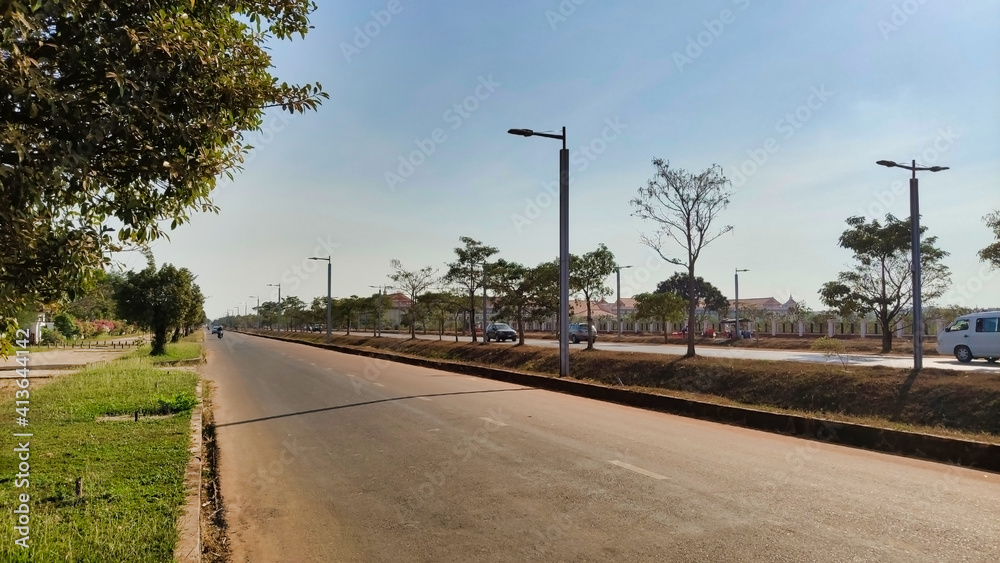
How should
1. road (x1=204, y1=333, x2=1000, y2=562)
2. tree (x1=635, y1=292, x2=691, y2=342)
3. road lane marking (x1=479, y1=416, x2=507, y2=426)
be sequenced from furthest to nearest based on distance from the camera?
tree (x1=635, y1=292, x2=691, y2=342) < road lane marking (x1=479, y1=416, x2=507, y2=426) < road (x1=204, y1=333, x2=1000, y2=562)

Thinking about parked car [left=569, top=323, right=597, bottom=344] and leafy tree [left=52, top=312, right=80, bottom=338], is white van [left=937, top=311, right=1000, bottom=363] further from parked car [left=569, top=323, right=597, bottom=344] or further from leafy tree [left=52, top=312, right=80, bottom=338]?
leafy tree [left=52, top=312, right=80, bottom=338]

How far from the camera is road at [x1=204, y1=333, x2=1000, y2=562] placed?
15.4 feet

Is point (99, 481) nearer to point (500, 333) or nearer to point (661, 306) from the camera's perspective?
point (500, 333)

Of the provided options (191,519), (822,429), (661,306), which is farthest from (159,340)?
(822,429)

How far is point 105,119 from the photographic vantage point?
374 cm

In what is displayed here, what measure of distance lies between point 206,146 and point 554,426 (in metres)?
6.99

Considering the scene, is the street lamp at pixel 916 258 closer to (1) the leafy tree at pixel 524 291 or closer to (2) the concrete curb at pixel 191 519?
(2) the concrete curb at pixel 191 519

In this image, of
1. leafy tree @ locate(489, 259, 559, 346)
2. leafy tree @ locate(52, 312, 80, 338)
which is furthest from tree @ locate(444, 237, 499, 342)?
leafy tree @ locate(52, 312, 80, 338)

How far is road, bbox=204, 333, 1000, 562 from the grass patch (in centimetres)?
256

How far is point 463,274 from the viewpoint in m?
33.9

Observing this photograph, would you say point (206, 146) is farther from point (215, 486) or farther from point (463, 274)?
point (463, 274)

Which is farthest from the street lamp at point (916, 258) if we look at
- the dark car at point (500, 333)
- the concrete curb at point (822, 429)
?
the dark car at point (500, 333)

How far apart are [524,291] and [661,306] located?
1420 cm

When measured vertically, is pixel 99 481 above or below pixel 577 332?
below
